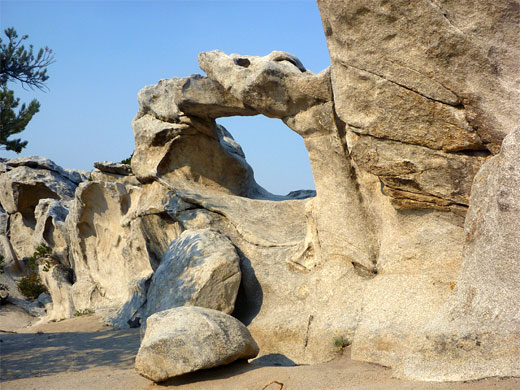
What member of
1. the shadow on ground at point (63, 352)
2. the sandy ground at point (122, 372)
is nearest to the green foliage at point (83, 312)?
the shadow on ground at point (63, 352)

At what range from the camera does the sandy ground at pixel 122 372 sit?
6.45 m

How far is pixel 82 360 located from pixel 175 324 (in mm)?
2898

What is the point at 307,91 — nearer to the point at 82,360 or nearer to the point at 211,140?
the point at 211,140

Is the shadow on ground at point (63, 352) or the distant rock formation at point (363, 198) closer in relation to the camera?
the distant rock formation at point (363, 198)

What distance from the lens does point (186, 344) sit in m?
7.17

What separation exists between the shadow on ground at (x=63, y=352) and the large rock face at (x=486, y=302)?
16.1 feet

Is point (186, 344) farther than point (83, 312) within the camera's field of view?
No

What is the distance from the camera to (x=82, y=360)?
9438 mm

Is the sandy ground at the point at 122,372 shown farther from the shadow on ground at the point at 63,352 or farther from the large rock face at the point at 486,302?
the large rock face at the point at 486,302

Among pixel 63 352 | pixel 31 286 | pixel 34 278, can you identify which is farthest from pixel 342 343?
pixel 34 278

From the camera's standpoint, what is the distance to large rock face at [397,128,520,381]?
5457 mm

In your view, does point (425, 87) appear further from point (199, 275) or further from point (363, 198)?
point (199, 275)

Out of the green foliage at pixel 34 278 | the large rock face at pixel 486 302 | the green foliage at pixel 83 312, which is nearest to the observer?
the large rock face at pixel 486 302

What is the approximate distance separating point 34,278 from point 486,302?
1826 cm
